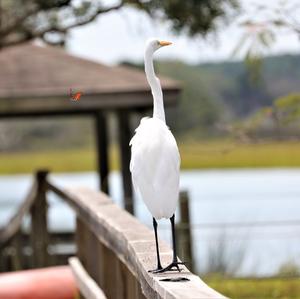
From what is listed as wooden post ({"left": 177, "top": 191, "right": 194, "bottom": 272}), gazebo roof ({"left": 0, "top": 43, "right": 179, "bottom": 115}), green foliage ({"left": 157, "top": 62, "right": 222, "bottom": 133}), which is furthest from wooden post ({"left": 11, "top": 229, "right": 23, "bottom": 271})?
green foliage ({"left": 157, "top": 62, "right": 222, "bottom": 133})

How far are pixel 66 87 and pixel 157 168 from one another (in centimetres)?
754

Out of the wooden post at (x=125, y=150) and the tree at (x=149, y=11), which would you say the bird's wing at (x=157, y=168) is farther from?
the wooden post at (x=125, y=150)

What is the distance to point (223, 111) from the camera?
6531 cm

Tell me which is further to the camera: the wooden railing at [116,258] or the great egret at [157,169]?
the great egret at [157,169]

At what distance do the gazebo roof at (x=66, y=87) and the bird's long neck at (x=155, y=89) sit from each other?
22.5ft

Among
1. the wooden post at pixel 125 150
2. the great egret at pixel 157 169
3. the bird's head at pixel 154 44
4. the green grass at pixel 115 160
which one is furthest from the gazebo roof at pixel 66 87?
the green grass at pixel 115 160

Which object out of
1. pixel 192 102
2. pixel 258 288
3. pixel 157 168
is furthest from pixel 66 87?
pixel 192 102

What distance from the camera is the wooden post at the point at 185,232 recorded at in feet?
32.8

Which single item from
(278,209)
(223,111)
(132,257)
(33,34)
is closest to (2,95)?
(33,34)

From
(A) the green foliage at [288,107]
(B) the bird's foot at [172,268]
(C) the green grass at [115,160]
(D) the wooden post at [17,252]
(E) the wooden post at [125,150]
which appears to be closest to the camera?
(B) the bird's foot at [172,268]

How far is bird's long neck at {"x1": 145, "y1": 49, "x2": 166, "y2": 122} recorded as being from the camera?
14.3ft

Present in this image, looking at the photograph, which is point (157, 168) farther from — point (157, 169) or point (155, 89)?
point (155, 89)

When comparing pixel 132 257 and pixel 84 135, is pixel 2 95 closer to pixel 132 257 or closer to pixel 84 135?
pixel 132 257

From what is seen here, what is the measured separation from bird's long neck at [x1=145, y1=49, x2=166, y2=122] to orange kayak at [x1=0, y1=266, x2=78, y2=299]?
3.77 meters
